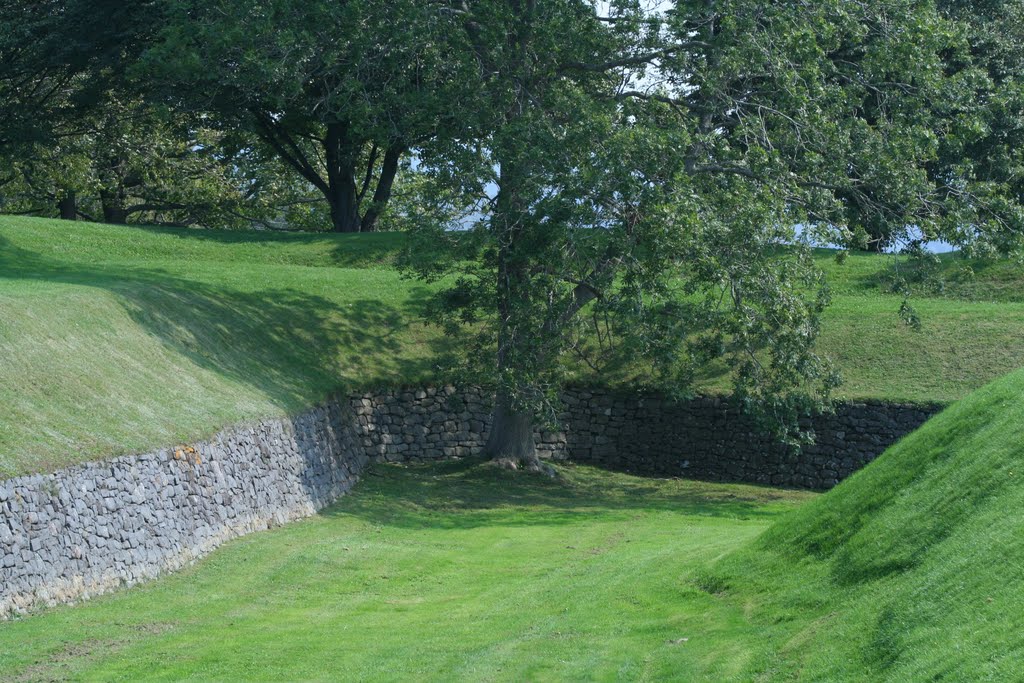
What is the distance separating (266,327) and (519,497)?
277 inches

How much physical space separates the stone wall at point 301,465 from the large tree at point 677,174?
117 inches

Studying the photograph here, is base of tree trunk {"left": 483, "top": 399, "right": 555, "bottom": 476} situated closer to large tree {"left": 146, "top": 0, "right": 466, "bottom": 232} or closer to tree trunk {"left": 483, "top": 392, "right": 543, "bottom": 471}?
tree trunk {"left": 483, "top": 392, "right": 543, "bottom": 471}

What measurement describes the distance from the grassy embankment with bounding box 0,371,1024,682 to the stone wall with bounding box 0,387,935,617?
526 millimetres

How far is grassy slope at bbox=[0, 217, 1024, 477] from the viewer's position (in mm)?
17719

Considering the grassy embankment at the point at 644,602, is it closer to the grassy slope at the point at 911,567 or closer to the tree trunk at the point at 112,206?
the grassy slope at the point at 911,567

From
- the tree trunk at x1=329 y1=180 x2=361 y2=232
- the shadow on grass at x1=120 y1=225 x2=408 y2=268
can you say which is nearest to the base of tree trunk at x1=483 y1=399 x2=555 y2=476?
the shadow on grass at x1=120 y1=225 x2=408 y2=268

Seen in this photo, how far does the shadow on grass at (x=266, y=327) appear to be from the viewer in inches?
945

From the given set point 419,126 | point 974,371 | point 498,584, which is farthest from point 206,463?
point 974,371

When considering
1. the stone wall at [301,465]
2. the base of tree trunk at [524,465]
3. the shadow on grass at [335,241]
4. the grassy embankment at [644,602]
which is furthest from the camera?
the shadow on grass at [335,241]

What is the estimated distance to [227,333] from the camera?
1021 inches

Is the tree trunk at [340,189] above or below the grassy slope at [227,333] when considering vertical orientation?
above

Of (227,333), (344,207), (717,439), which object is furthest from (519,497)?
(344,207)

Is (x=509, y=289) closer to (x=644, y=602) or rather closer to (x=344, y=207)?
(x=644, y=602)

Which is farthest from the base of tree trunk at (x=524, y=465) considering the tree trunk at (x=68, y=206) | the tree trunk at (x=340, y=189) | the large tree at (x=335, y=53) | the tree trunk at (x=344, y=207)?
the tree trunk at (x=68, y=206)
